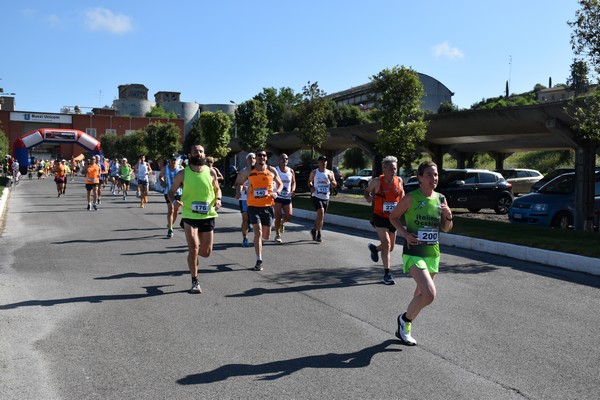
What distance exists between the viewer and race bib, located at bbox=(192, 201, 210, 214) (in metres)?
7.77

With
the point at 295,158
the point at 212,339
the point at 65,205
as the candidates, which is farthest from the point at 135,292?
the point at 295,158

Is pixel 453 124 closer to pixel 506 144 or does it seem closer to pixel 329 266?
pixel 506 144

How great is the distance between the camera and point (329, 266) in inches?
392

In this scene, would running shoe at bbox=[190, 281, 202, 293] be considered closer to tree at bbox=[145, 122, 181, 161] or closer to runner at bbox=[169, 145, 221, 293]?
runner at bbox=[169, 145, 221, 293]

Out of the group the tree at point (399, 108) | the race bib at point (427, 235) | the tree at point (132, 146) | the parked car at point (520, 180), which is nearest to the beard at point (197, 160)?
the race bib at point (427, 235)

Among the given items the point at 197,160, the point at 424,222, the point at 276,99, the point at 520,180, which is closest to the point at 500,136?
the point at 520,180

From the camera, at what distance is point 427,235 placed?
562 centimetres

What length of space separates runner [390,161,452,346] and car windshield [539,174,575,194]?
486 inches

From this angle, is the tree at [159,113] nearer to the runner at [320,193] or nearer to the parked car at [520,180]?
the parked car at [520,180]

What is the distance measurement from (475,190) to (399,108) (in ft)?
13.9

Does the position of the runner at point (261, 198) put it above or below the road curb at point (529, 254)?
above

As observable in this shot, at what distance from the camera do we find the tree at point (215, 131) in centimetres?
4047

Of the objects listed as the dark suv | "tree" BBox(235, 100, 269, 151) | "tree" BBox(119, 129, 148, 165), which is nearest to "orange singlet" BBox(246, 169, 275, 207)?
the dark suv

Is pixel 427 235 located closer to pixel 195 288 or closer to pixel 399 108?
pixel 195 288
